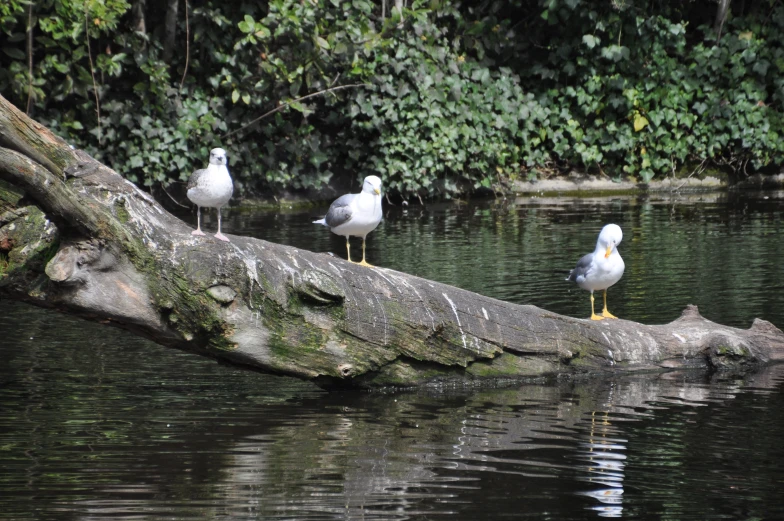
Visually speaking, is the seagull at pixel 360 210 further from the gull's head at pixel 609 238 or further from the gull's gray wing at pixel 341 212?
the gull's head at pixel 609 238

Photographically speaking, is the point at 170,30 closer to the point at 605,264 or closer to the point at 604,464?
the point at 605,264

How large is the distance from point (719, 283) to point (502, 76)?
944 cm

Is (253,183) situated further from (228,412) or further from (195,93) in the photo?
(228,412)

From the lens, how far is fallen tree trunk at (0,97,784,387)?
536cm

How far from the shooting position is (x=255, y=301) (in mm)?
5707

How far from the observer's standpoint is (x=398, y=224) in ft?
48.5

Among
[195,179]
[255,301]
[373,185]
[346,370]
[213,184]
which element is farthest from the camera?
[373,185]

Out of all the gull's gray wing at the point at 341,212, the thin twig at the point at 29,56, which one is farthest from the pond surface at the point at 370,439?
the thin twig at the point at 29,56

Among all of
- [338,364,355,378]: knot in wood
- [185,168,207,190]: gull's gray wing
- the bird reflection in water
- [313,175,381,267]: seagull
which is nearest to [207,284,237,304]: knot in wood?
[338,364,355,378]: knot in wood

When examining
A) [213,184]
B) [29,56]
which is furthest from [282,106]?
[213,184]

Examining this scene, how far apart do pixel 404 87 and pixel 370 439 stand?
12.1 meters

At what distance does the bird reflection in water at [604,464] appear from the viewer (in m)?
4.29

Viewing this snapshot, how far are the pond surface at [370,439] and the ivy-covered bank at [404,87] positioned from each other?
779cm

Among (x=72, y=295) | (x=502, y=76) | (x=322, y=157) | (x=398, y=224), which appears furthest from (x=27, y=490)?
(x=502, y=76)
